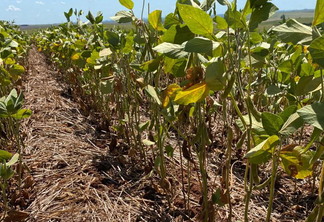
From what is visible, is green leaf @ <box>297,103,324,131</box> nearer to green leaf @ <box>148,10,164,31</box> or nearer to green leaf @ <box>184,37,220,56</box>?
green leaf @ <box>184,37,220,56</box>

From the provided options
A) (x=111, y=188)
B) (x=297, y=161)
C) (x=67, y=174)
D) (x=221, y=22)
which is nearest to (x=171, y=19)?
(x=221, y=22)

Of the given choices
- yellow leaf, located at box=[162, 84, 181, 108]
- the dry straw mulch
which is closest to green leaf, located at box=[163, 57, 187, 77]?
yellow leaf, located at box=[162, 84, 181, 108]

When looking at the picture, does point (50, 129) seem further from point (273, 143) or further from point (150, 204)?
point (273, 143)

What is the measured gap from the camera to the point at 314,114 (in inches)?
23.0

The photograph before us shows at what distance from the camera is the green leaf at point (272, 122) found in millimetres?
689

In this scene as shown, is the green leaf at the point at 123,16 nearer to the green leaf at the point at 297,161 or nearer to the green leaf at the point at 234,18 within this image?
the green leaf at the point at 234,18

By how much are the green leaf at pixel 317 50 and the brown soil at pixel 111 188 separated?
815mm

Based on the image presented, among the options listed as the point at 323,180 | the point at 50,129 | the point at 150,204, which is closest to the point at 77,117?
the point at 50,129

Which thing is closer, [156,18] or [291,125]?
[291,125]

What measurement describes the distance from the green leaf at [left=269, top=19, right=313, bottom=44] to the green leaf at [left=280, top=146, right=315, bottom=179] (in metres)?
0.24

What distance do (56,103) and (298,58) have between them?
2.50 m

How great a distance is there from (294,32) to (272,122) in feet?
0.63

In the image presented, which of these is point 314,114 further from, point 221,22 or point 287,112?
point 221,22

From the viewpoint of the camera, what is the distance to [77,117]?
2.89 meters
